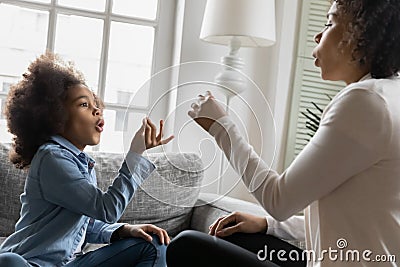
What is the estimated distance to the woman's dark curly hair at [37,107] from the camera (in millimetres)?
1685

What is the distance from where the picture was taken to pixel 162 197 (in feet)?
5.13

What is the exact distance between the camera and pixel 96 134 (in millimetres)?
1745

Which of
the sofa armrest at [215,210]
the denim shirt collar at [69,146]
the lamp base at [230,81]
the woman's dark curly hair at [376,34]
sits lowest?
the sofa armrest at [215,210]

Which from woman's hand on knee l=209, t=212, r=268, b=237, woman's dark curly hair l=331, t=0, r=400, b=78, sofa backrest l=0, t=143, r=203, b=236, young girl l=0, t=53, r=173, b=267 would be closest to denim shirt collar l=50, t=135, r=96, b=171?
young girl l=0, t=53, r=173, b=267

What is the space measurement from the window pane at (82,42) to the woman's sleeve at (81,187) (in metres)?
1.22

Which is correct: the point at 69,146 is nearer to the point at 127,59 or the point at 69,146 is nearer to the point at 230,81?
the point at 230,81

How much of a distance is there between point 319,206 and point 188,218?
1.21 meters

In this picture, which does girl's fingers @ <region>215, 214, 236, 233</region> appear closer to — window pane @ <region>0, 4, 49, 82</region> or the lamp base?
the lamp base

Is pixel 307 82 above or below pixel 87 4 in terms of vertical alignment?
below

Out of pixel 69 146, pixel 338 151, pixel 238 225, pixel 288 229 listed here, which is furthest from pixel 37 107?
pixel 338 151

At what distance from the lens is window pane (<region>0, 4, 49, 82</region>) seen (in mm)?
2680

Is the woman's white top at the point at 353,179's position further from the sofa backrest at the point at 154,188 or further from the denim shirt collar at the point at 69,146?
the denim shirt collar at the point at 69,146

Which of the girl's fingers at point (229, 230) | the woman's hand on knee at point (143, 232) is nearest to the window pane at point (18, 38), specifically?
the woman's hand on knee at point (143, 232)

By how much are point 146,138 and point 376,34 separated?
554 millimetres
